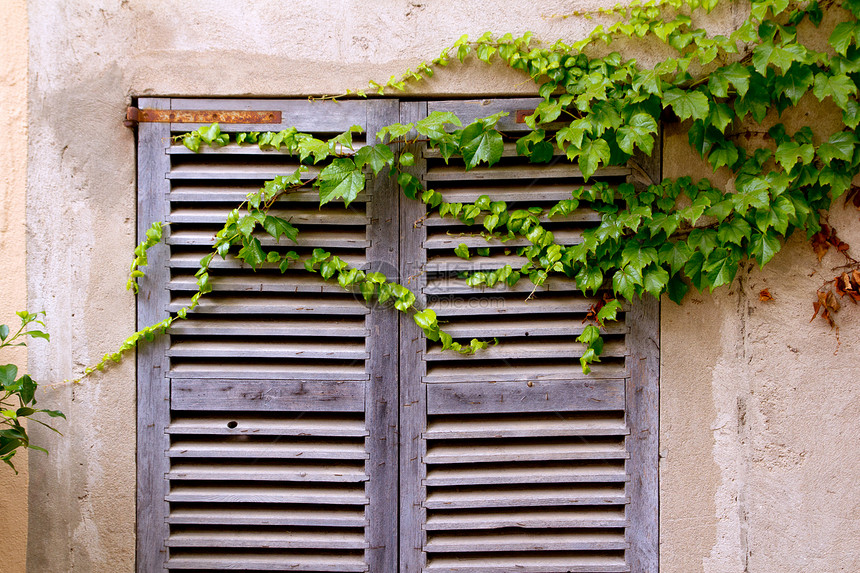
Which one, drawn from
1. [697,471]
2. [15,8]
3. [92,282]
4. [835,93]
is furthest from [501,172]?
[15,8]

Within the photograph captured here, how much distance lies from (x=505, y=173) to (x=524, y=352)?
2.92ft

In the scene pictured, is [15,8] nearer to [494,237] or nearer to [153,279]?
[153,279]

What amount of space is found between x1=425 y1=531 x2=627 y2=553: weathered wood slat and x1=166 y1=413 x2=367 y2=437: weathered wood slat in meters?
0.69

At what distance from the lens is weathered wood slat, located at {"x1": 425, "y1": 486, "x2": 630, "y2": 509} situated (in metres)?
2.46

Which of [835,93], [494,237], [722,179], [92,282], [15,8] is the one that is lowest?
[92,282]

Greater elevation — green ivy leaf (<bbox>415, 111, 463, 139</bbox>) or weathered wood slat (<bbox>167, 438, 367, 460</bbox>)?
green ivy leaf (<bbox>415, 111, 463, 139</bbox>)

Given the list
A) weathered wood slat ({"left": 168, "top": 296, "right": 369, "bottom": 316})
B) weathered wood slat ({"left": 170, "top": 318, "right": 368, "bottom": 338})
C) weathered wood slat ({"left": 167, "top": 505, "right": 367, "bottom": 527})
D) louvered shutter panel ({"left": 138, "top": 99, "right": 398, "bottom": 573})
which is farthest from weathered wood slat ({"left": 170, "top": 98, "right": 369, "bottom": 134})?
weathered wood slat ({"left": 167, "top": 505, "right": 367, "bottom": 527})

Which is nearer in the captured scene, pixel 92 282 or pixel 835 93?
pixel 835 93

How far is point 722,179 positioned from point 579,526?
6.07 ft

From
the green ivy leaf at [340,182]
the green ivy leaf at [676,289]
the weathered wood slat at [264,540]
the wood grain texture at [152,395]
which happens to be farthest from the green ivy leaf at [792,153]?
the wood grain texture at [152,395]

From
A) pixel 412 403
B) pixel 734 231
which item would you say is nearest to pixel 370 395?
pixel 412 403

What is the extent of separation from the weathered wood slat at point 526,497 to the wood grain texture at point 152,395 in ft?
4.37

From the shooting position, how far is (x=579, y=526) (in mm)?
2467

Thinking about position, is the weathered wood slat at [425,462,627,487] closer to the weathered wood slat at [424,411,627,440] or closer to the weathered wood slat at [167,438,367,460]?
the weathered wood slat at [424,411,627,440]
